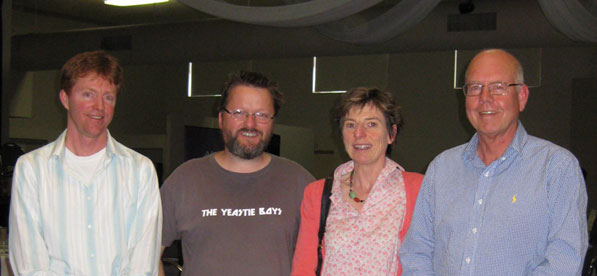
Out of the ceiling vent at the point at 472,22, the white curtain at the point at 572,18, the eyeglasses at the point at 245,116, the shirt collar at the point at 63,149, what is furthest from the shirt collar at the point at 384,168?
the ceiling vent at the point at 472,22

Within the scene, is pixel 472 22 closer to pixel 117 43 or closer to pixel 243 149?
pixel 243 149

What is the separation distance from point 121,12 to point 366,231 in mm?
9006

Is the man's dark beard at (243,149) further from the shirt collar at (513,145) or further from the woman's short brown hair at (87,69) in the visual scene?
the shirt collar at (513,145)

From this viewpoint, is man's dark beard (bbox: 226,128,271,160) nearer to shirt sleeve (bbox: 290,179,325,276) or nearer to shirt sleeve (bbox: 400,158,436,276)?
shirt sleeve (bbox: 290,179,325,276)

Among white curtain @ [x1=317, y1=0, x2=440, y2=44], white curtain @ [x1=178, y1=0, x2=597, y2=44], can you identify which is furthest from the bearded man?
white curtain @ [x1=317, y1=0, x2=440, y2=44]

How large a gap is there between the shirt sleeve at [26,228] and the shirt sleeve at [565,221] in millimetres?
1548

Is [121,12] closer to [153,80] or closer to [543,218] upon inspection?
[153,80]

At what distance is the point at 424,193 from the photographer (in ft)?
7.18

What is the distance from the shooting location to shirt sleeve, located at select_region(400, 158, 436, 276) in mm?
2105

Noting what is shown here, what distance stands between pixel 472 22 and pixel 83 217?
511 cm

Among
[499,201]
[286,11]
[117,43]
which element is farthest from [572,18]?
[117,43]

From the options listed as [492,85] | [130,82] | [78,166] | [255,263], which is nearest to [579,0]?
[492,85]

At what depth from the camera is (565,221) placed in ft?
5.91

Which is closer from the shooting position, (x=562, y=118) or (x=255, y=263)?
(x=255, y=263)
